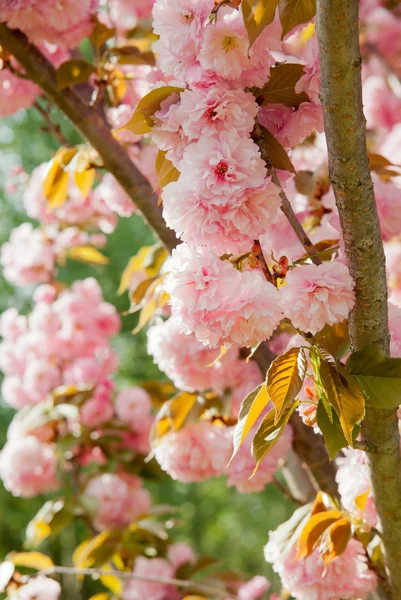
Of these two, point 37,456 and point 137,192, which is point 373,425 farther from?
point 37,456

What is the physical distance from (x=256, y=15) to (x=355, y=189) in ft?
0.61

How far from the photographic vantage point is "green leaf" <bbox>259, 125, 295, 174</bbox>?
666mm

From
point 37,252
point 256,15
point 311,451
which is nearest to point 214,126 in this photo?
point 256,15

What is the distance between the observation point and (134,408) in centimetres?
210

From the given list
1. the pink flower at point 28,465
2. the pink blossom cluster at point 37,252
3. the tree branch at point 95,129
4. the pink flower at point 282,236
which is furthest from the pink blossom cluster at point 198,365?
the pink blossom cluster at point 37,252

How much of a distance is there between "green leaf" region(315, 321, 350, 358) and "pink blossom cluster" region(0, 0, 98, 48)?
71 cm

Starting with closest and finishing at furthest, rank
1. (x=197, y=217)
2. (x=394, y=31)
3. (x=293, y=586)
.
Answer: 1. (x=197, y=217)
2. (x=293, y=586)
3. (x=394, y=31)

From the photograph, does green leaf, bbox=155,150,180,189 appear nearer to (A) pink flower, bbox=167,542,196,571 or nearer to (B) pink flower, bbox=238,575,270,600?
(B) pink flower, bbox=238,575,270,600

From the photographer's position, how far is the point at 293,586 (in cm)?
85

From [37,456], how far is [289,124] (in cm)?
161

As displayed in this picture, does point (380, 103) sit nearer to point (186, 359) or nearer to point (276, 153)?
point (186, 359)

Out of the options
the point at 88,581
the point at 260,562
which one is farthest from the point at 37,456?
the point at 260,562

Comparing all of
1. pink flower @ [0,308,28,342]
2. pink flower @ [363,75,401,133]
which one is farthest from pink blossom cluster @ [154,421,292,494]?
pink flower @ [363,75,401,133]

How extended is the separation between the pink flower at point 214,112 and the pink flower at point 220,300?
0.12 metres
